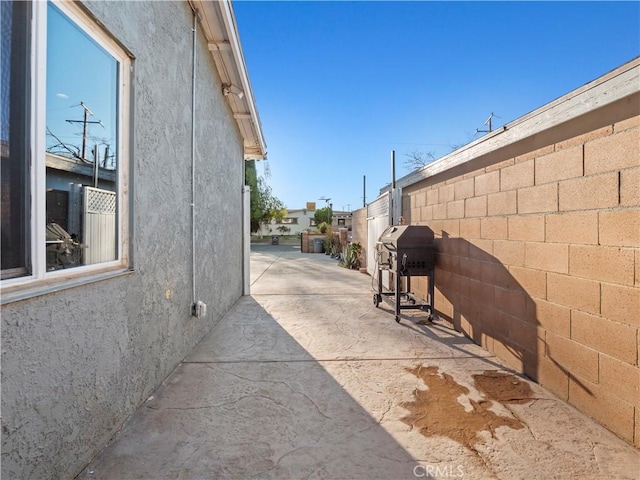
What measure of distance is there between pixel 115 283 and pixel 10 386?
76 centimetres

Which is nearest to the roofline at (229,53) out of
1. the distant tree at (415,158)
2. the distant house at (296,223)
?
the distant tree at (415,158)

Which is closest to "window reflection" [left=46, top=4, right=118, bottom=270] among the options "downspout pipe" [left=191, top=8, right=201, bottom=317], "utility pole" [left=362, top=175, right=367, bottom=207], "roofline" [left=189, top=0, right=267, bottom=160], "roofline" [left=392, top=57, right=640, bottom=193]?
"downspout pipe" [left=191, top=8, right=201, bottom=317]

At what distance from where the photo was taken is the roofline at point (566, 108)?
188cm

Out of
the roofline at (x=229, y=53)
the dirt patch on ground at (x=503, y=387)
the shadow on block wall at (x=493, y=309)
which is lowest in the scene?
the dirt patch on ground at (x=503, y=387)

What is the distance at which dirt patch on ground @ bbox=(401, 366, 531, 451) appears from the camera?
200 cm

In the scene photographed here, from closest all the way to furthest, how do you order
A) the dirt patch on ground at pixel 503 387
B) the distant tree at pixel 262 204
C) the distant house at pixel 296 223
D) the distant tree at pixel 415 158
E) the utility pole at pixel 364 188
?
the dirt patch on ground at pixel 503 387 < the distant tree at pixel 415 158 < the distant tree at pixel 262 204 < the utility pole at pixel 364 188 < the distant house at pixel 296 223

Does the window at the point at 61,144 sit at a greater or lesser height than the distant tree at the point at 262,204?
lesser

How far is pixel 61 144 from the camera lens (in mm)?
1630

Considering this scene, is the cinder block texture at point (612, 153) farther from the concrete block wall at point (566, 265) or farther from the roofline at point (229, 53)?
the roofline at point (229, 53)

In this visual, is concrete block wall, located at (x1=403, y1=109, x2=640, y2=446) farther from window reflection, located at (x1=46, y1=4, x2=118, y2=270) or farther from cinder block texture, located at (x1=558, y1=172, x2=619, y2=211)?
window reflection, located at (x1=46, y1=4, x2=118, y2=270)

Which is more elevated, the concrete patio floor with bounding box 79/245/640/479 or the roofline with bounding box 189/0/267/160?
the roofline with bounding box 189/0/267/160

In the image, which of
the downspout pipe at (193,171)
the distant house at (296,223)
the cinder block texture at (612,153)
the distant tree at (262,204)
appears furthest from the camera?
the distant house at (296,223)

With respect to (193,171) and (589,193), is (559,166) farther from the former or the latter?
(193,171)

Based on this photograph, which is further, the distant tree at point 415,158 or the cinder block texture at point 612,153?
the distant tree at point 415,158
